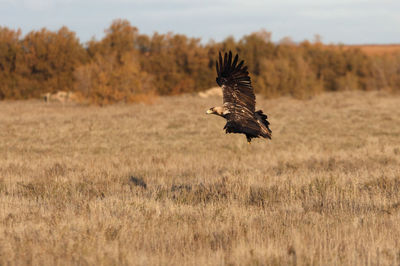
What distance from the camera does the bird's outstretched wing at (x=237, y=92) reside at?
6.53m

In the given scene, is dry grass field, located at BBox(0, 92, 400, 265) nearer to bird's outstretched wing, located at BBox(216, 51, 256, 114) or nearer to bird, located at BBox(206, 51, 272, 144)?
bird, located at BBox(206, 51, 272, 144)

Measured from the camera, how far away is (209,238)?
5.25m

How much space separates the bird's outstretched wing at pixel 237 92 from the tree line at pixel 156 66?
863 inches

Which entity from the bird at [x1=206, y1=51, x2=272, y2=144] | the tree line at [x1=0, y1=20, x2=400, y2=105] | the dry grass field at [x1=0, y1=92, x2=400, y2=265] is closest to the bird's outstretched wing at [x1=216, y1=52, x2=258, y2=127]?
the bird at [x1=206, y1=51, x2=272, y2=144]

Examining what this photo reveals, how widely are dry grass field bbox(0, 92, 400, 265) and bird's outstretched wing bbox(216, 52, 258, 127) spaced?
122 centimetres

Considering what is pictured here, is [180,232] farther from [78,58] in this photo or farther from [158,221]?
[78,58]

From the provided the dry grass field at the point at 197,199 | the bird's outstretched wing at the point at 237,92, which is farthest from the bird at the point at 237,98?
the dry grass field at the point at 197,199

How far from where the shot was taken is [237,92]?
658 centimetres

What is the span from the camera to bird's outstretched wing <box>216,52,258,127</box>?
653cm

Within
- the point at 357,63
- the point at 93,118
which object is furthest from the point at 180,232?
the point at 357,63

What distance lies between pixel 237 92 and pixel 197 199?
1.91 m

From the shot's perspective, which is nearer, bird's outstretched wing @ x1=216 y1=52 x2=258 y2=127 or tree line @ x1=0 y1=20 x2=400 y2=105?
bird's outstretched wing @ x1=216 y1=52 x2=258 y2=127

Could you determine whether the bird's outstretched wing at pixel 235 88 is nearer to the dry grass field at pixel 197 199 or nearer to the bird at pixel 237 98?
the bird at pixel 237 98

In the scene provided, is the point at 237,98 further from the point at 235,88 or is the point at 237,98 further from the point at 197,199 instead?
the point at 197,199
